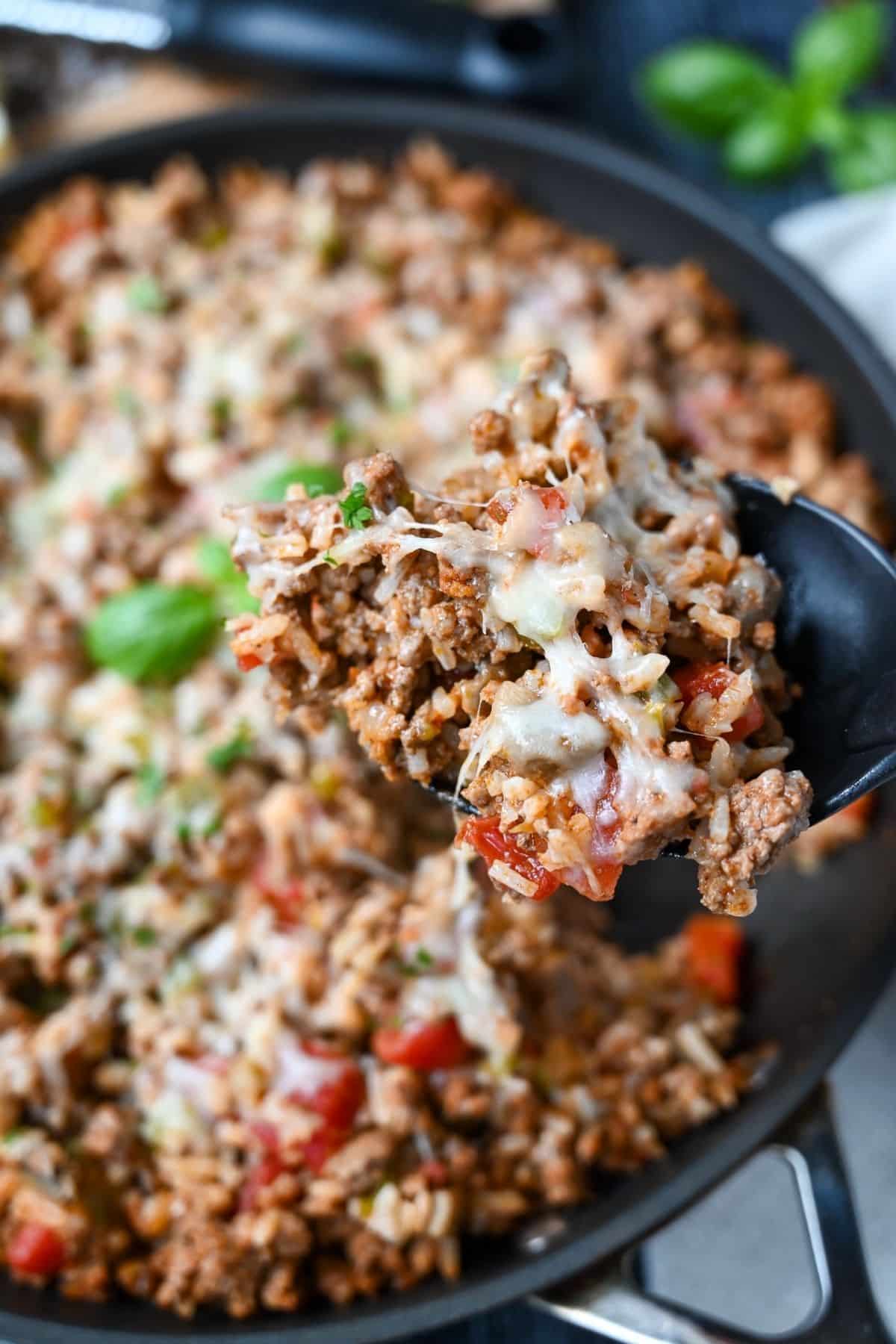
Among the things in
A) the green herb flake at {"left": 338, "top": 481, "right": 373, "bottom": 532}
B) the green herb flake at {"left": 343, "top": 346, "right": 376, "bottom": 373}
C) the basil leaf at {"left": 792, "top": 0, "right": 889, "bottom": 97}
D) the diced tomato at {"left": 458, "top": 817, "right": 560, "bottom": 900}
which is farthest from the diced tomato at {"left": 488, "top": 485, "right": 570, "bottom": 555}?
the basil leaf at {"left": 792, "top": 0, "right": 889, "bottom": 97}

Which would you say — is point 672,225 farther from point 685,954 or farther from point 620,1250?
point 620,1250

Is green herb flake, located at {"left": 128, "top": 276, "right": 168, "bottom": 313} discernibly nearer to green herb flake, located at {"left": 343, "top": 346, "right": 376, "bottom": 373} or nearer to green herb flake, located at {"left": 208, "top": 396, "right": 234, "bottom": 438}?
green herb flake, located at {"left": 208, "top": 396, "right": 234, "bottom": 438}

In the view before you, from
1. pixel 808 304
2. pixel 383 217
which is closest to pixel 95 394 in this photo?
pixel 383 217

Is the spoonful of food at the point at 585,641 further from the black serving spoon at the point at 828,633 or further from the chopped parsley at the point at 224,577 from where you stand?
the chopped parsley at the point at 224,577

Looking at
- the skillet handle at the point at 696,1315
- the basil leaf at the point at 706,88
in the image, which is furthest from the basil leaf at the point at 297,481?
the basil leaf at the point at 706,88

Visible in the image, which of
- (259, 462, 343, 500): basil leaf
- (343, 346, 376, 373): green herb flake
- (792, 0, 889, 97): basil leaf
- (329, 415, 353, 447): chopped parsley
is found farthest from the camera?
(792, 0, 889, 97): basil leaf
